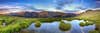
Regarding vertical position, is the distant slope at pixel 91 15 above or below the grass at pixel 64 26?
above

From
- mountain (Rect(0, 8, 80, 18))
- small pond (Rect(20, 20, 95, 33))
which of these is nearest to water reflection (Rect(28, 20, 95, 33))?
small pond (Rect(20, 20, 95, 33))

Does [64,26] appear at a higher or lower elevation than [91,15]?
lower

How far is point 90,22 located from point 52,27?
21.9 inches

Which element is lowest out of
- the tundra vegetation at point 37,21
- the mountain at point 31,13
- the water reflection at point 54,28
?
the water reflection at point 54,28

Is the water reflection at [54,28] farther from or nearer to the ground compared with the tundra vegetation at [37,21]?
nearer to the ground

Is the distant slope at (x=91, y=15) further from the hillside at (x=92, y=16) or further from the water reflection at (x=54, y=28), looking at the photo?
the water reflection at (x=54, y=28)

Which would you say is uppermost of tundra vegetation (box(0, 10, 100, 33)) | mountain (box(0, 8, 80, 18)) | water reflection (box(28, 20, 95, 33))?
mountain (box(0, 8, 80, 18))

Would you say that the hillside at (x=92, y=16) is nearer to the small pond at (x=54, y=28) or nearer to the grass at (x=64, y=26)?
the small pond at (x=54, y=28)

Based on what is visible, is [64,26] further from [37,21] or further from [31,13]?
[31,13]

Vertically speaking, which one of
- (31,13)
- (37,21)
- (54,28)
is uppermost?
(31,13)

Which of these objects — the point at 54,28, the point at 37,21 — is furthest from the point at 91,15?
the point at 37,21

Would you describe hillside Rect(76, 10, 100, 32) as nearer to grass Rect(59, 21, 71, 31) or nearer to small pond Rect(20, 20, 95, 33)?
small pond Rect(20, 20, 95, 33)

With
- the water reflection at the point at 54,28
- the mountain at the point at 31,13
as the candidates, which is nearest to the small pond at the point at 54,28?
the water reflection at the point at 54,28

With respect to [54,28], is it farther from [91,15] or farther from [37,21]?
[91,15]
